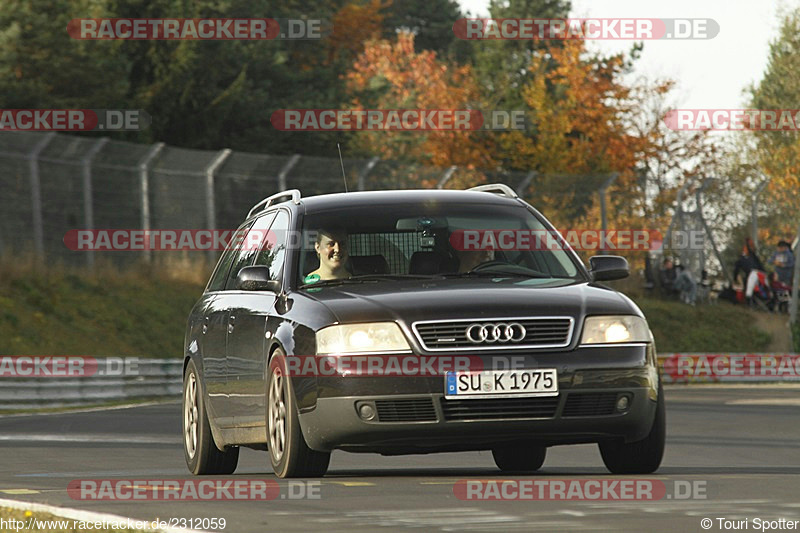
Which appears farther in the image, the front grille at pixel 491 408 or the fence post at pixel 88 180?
the fence post at pixel 88 180

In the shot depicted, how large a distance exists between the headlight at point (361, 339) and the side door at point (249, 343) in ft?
2.92

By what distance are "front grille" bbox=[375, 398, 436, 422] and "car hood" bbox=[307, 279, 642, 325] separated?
1.43ft

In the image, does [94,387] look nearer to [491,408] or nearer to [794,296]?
[491,408]

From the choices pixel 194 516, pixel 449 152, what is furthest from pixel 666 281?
pixel 194 516

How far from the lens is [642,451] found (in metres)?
10.9

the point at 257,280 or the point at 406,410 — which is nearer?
the point at 406,410

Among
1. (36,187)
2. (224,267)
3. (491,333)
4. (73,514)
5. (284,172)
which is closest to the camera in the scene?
(73,514)

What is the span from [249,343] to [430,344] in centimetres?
168

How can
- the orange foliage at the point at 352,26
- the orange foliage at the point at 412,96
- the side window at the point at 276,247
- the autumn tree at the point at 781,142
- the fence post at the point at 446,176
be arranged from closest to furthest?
1. the side window at the point at 276,247
2. the fence post at the point at 446,176
3. the orange foliage at the point at 412,96
4. the autumn tree at the point at 781,142
5. the orange foliage at the point at 352,26

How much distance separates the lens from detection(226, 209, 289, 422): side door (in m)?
11.3

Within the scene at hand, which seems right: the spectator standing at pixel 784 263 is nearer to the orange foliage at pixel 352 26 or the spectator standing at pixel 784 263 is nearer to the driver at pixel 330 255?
the orange foliage at pixel 352 26

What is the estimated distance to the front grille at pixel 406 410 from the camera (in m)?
10.1

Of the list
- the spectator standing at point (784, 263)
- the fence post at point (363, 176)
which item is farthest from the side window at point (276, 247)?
the spectator standing at point (784, 263)

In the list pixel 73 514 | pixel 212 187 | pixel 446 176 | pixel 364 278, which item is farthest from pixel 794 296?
pixel 73 514
